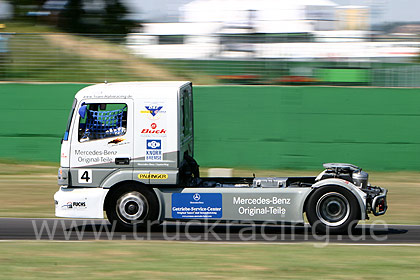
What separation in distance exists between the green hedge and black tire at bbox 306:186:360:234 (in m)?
8.68

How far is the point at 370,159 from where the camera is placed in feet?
63.5

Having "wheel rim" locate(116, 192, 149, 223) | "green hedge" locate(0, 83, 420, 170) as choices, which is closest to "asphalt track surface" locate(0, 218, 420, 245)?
"wheel rim" locate(116, 192, 149, 223)

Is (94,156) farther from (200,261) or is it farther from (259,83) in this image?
(259,83)

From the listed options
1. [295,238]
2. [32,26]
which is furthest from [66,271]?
[32,26]

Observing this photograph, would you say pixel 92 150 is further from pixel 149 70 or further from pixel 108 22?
pixel 108 22

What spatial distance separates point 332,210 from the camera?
35.5ft

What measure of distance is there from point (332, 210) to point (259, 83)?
964cm

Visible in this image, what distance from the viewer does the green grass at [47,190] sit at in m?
13.5

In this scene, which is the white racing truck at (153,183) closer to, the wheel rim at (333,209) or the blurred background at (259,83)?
the wheel rim at (333,209)

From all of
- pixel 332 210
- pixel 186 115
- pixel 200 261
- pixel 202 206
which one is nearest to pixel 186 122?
pixel 186 115

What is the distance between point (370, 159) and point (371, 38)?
347cm

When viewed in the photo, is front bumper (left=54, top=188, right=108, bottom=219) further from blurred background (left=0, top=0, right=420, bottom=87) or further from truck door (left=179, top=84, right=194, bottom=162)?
blurred background (left=0, top=0, right=420, bottom=87)

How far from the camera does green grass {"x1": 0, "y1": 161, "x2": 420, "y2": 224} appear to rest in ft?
44.1

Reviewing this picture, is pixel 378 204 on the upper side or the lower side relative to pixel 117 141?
lower
